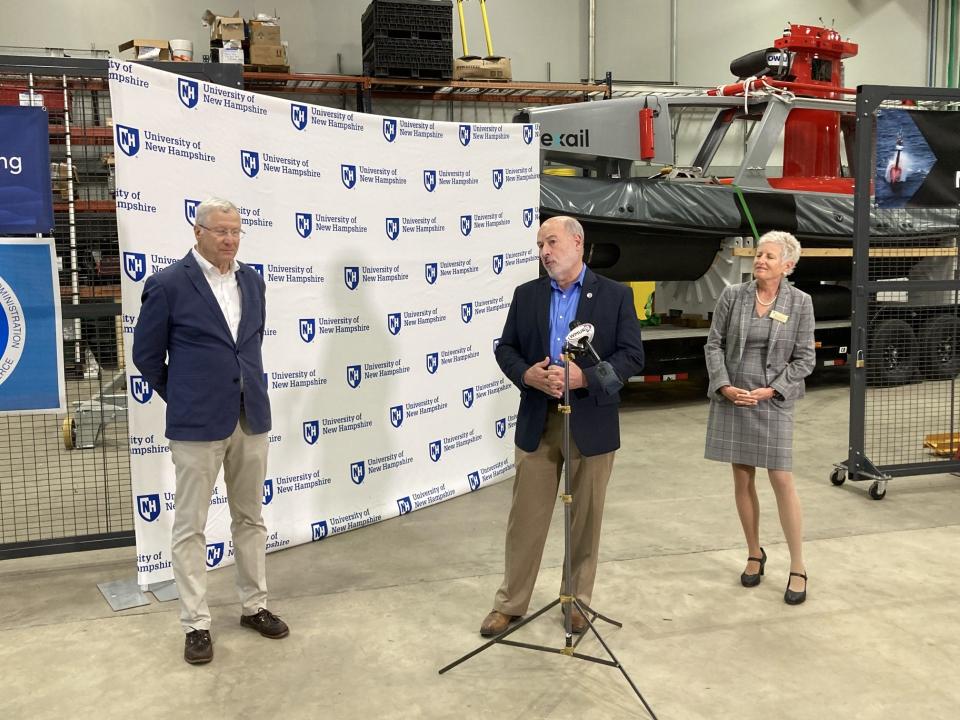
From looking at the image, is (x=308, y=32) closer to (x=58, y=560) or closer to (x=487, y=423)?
(x=487, y=423)

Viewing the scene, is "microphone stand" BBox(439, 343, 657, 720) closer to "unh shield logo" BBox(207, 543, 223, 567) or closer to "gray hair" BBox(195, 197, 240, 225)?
"gray hair" BBox(195, 197, 240, 225)

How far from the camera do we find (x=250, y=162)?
4.37 meters

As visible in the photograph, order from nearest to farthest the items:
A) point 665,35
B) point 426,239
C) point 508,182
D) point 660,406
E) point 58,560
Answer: point 58,560, point 426,239, point 508,182, point 660,406, point 665,35

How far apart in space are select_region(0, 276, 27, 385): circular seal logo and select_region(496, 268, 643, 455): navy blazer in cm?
221

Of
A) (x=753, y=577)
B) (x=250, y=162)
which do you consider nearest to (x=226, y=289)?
(x=250, y=162)

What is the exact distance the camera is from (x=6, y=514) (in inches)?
222

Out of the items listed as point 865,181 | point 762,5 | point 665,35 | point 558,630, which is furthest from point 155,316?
point 762,5

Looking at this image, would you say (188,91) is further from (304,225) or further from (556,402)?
(556,402)

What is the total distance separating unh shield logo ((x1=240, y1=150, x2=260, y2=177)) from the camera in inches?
170

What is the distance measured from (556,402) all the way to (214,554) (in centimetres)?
200

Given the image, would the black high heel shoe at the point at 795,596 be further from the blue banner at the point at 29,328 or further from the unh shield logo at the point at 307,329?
the blue banner at the point at 29,328

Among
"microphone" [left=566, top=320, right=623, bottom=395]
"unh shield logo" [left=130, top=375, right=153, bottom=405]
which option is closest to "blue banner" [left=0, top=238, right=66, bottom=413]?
"unh shield logo" [left=130, top=375, right=153, bottom=405]

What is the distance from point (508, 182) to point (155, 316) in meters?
3.17

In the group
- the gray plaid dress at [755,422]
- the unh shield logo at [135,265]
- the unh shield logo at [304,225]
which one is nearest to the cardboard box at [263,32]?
the unh shield logo at [304,225]
